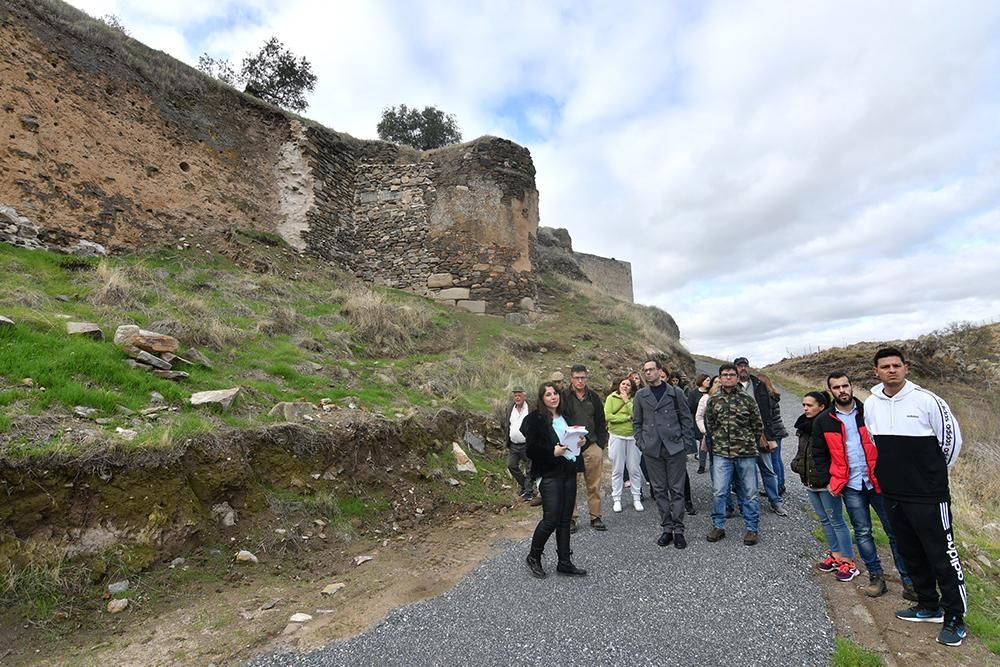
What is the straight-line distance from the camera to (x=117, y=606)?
12.1 ft

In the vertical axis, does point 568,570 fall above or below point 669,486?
below

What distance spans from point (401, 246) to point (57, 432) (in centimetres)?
1129

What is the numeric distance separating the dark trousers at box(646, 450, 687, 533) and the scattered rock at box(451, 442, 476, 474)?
8.53 ft

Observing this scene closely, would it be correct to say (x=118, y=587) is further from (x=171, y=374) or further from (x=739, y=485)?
(x=739, y=485)

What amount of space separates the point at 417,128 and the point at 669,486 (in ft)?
84.3

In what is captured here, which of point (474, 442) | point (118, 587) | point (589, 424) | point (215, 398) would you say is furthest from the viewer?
Answer: point (474, 442)

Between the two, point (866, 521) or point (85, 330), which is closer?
point (866, 521)

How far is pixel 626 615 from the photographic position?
371 centimetres

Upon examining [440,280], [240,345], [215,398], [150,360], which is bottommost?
[215,398]

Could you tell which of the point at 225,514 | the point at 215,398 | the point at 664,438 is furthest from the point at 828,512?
the point at 215,398

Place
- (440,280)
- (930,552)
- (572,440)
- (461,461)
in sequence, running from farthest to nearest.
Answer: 1. (440,280)
2. (461,461)
3. (572,440)
4. (930,552)

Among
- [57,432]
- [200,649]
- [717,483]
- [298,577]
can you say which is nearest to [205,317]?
[57,432]

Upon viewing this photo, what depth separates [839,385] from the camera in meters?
4.37

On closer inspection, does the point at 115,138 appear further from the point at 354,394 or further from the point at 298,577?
the point at 298,577
